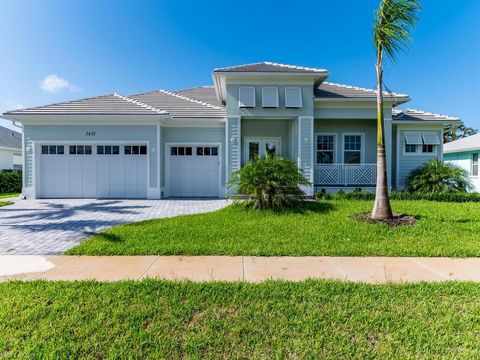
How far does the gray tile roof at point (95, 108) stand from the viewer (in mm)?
Result: 12188

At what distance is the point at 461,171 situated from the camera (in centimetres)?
1266

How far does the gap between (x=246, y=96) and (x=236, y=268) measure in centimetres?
962

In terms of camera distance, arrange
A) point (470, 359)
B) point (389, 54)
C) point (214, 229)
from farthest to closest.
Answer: point (389, 54), point (214, 229), point (470, 359)

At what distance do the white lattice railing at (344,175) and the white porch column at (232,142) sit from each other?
160 inches

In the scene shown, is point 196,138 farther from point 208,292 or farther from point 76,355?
point 76,355

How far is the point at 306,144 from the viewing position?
41.3ft

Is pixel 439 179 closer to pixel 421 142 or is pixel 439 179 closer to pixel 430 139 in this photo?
pixel 421 142

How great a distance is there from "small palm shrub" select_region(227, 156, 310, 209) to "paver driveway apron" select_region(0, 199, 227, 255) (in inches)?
83.4

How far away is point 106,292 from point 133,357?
1.24 m

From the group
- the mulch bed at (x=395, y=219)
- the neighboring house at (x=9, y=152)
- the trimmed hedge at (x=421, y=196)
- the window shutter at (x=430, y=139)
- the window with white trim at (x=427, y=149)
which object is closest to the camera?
the mulch bed at (x=395, y=219)

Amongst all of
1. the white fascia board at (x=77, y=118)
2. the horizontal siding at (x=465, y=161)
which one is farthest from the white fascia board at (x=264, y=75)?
the horizontal siding at (x=465, y=161)

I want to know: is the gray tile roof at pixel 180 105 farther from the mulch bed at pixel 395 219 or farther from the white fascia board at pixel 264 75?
the mulch bed at pixel 395 219

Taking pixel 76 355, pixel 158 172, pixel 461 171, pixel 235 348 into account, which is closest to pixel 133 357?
pixel 76 355

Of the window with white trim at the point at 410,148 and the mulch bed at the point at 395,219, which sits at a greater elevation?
the window with white trim at the point at 410,148
